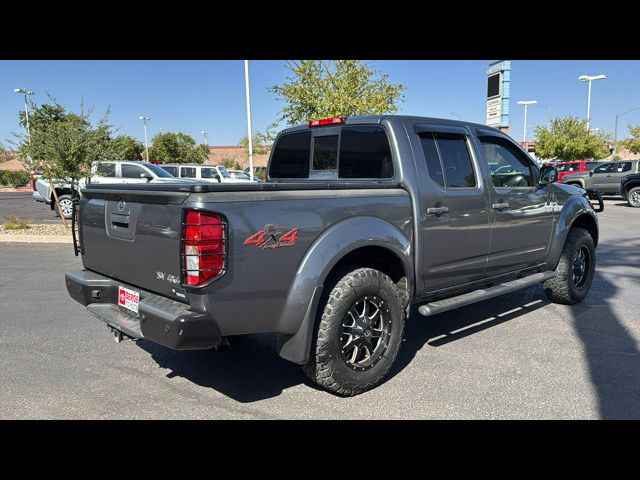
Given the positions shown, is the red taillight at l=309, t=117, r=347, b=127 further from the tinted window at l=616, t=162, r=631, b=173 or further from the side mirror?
the tinted window at l=616, t=162, r=631, b=173

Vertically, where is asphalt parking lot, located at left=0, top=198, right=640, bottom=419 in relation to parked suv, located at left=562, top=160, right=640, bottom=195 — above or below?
below

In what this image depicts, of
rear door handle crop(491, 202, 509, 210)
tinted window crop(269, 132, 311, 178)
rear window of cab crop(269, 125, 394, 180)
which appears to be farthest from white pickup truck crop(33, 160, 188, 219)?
rear door handle crop(491, 202, 509, 210)

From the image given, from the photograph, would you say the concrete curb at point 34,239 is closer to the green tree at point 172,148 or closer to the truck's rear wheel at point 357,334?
the truck's rear wheel at point 357,334

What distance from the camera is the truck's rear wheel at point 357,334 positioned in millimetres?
3170

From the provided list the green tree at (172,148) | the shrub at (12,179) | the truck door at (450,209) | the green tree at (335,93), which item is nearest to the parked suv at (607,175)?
the green tree at (335,93)

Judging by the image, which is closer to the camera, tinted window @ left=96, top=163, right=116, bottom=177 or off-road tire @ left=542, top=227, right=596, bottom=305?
off-road tire @ left=542, top=227, right=596, bottom=305

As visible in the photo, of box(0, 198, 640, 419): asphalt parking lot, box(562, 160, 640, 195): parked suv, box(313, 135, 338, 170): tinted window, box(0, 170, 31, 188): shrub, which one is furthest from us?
box(0, 170, 31, 188): shrub

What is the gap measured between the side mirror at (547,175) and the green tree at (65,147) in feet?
32.3

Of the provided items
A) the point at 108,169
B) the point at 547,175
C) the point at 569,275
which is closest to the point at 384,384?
the point at 547,175

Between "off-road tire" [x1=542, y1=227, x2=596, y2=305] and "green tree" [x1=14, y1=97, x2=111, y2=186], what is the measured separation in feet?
33.1

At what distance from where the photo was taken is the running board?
12.2 ft

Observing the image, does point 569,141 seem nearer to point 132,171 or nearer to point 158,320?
point 132,171

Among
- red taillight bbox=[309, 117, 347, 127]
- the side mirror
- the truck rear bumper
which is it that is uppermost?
red taillight bbox=[309, 117, 347, 127]
